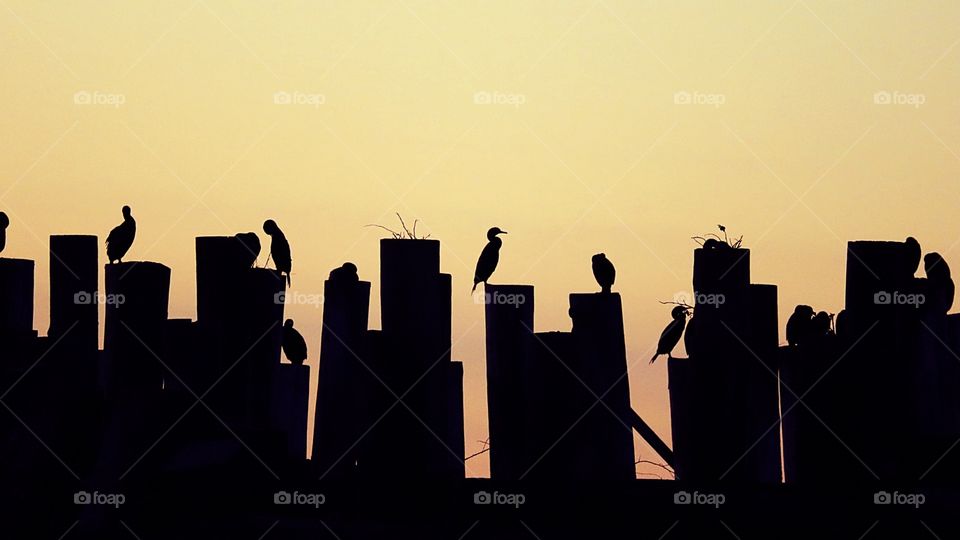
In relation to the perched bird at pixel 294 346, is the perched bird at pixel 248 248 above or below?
above

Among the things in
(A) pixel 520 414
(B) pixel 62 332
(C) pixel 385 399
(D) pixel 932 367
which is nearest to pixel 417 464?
(C) pixel 385 399

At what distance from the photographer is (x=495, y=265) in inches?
447

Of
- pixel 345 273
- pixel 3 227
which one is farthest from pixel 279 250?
pixel 3 227

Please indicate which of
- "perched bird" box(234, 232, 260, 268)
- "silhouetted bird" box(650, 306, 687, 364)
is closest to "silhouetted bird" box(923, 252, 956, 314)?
"silhouetted bird" box(650, 306, 687, 364)

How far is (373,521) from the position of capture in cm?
734

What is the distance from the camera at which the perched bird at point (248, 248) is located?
853cm

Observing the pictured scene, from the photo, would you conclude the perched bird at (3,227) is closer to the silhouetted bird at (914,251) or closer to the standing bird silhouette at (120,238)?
the standing bird silhouette at (120,238)

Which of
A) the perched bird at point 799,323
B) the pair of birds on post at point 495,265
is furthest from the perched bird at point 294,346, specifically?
the perched bird at point 799,323

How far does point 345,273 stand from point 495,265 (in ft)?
7.50

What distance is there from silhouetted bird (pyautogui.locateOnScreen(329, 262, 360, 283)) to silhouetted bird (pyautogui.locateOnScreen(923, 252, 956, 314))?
3802 mm

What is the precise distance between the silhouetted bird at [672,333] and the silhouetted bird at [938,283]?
2.30 m

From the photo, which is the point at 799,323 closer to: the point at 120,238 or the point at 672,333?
the point at 672,333

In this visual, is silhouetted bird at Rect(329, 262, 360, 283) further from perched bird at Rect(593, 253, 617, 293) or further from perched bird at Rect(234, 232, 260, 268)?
perched bird at Rect(593, 253, 617, 293)

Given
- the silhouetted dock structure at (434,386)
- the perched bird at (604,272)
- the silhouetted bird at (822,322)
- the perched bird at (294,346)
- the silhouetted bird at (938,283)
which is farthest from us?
the perched bird at (294,346)
